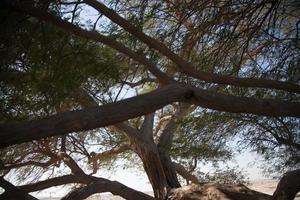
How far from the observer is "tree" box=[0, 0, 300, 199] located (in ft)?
12.3

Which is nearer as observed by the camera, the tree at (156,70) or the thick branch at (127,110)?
the thick branch at (127,110)

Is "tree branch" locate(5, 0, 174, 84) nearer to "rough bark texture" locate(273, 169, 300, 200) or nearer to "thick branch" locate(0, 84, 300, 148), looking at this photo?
"thick branch" locate(0, 84, 300, 148)

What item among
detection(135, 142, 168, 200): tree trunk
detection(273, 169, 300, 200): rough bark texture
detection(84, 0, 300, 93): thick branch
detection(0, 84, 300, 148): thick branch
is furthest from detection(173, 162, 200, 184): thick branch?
detection(0, 84, 300, 148): thick branch

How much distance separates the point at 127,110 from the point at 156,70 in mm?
1425

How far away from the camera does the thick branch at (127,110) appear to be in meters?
2.93

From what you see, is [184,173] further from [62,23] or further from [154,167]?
[62,23]

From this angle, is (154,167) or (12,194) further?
(154,167)

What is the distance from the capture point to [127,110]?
3.37 metres

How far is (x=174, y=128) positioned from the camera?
9.26 meters

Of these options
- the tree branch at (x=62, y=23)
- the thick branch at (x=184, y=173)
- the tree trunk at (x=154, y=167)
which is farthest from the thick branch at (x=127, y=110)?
the thick branch at (x=184, y=173)

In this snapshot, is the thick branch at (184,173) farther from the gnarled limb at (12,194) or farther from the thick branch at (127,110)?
the thick branch at (127,110)

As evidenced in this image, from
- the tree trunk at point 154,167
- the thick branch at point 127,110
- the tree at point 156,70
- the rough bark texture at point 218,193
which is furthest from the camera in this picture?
the tree trunk at point 154,167

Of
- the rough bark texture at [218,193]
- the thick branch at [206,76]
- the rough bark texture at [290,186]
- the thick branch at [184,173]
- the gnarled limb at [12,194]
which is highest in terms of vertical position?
the thick branch at [184,173]

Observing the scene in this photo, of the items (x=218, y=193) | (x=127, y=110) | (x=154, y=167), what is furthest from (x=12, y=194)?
(x=154, y=167)
